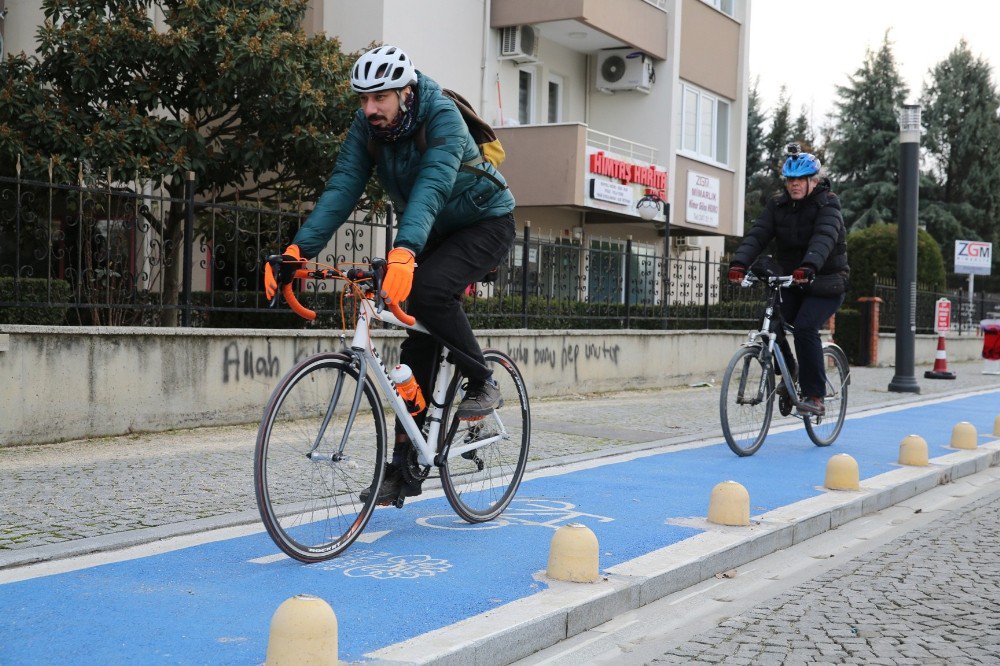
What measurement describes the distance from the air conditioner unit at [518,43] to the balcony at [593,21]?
0.18 m

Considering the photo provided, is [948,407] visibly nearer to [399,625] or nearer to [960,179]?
[399,625]

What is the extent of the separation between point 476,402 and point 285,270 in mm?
1295

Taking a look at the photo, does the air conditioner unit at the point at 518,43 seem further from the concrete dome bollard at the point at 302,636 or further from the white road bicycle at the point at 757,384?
the concrete dome bollard at the point at 302,636

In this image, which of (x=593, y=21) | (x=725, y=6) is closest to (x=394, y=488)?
(x=593, y=21)

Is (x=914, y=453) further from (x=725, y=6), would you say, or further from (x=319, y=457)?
(x=725, y=6)

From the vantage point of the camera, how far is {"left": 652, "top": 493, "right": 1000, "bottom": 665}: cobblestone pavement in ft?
13.3

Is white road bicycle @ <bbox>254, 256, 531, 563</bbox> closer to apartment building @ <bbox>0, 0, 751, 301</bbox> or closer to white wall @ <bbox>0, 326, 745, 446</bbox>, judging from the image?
white wall @ <bbox>0, 326, 745, 446</bbox>

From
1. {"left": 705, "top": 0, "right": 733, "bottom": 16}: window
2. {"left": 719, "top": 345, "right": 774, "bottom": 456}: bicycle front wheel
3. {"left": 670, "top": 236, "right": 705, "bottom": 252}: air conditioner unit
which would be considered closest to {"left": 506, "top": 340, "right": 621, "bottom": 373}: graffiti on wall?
{"left": 719, "top": 345, "right": 774, "bottom": 456}: bicycle front wheel

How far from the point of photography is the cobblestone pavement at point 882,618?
159 inches

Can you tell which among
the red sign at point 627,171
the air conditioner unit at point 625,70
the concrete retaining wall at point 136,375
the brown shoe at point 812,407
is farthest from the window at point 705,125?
the brown shoe at point 812,407

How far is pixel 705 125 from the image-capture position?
25.4m

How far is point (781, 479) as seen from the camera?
775 centimetres

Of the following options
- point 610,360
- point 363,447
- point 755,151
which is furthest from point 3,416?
point 755,151

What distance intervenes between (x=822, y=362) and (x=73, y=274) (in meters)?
6.10
